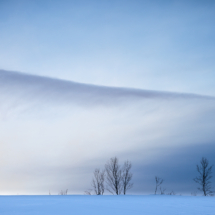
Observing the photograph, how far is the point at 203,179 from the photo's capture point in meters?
37.4

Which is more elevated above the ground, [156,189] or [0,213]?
[0,213]

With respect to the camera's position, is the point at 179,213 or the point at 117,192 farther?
the point at 117,192

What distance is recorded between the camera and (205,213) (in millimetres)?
7406

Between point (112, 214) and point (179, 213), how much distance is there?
6.67ft

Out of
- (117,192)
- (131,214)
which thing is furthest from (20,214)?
(117,192)

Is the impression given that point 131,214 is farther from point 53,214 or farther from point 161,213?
point 53,214

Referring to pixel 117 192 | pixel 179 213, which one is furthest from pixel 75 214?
pixel 117 192

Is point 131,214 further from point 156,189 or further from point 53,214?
point 156,189

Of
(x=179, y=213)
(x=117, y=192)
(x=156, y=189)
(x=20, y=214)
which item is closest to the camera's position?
(x=20, y=214)

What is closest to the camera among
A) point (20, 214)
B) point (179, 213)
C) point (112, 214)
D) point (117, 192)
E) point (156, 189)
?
point (20, 214)

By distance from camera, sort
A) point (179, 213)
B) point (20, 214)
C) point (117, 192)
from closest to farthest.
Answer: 1. point (20, 214)
2. point (179, 213)
3. point (117, 192)

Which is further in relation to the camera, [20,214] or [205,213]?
[205,213]

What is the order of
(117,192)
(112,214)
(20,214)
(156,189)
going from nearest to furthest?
(20,214)
(112,214)
(156,189)
(117,192)

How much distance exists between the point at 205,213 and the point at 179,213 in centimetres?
83
